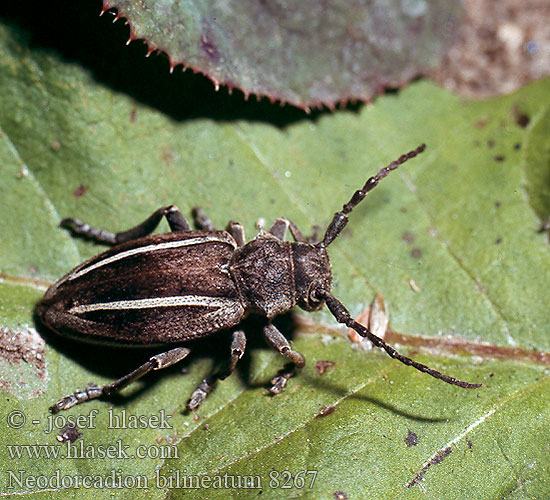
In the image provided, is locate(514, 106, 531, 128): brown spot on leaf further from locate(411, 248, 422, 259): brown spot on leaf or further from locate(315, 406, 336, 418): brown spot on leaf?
locate(315, 406, 336, 418): brown spot on leaf

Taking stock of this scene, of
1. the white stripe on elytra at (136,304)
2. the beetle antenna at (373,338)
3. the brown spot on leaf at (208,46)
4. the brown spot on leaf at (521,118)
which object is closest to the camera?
the beetle antenna at (373,338)

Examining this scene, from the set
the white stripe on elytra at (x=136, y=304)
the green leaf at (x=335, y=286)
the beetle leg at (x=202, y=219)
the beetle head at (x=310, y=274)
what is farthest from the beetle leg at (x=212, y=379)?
the beetle leg at (x=202, y=219)

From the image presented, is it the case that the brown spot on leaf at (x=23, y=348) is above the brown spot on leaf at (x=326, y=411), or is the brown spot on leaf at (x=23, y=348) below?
below

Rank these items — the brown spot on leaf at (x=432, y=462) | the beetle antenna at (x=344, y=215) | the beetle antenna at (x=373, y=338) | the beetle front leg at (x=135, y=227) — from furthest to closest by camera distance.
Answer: the beetle front leg at (x=135, y=227) → the beetle antenna at (x=344, y=215) → the beetle antenna at (x=373, y=338) → the brown spot on leaf at (x=432, y=462)

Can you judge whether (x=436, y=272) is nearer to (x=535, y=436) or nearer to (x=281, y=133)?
(x=535, y=436)

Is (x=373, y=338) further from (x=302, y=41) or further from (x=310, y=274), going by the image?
(x=302, y=41)

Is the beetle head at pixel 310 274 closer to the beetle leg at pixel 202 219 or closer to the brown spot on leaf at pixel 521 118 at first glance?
the beetle leg at pixel 202 219

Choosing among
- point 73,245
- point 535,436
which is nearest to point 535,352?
point 535,436
